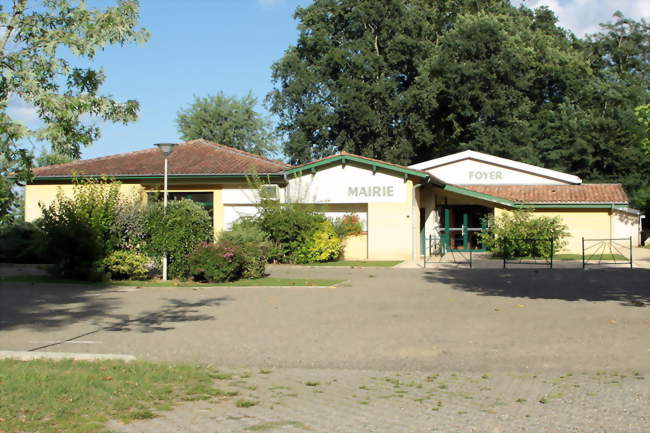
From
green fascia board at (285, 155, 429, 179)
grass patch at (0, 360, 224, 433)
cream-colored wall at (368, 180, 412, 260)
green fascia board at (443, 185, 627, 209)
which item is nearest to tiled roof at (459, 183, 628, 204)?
green fascia board at (443, 185, 627, 209)

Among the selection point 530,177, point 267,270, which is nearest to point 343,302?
point 267,270

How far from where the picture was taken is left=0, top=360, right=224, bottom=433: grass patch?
19.6 feet

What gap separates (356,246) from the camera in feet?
96.5

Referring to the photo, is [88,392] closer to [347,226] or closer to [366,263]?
[366,263]

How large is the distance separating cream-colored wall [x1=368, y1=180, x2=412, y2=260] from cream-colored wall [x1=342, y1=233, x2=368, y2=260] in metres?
0.38

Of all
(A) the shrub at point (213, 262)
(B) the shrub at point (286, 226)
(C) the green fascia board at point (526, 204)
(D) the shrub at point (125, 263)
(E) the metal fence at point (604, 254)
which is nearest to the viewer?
(A) the shrub at point (213, 262)

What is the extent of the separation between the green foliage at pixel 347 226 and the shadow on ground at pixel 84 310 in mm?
12347

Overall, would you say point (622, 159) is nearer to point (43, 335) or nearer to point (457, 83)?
point (457, 83)

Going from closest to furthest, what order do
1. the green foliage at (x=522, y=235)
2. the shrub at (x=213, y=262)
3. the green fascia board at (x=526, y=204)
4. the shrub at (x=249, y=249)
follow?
the shrub at (x=213, y=262) → the shrub at (x=249, y=249) → the green foliage at (x=522, y=235) → the green fascia board at (x=526, y=204)

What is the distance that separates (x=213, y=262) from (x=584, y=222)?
21201 mm

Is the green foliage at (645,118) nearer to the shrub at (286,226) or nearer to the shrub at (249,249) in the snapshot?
the shrub at (249,249)

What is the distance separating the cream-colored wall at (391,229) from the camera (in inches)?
1129

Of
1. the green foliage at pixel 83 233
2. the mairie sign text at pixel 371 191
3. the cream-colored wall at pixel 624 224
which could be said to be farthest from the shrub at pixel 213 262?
the cream-colored wall at pixel 624 224

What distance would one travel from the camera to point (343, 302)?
1570 cm
